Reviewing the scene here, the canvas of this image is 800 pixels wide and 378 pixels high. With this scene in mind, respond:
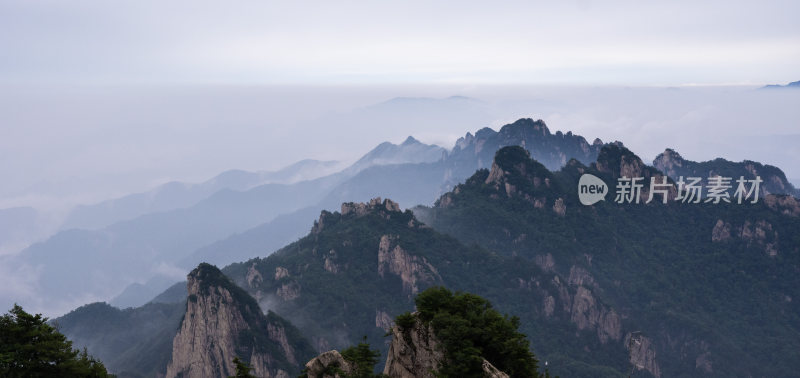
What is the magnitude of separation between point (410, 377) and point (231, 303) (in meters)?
52.5

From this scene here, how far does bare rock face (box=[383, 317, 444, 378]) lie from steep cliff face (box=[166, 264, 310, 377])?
4450cm

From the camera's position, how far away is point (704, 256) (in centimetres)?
13550

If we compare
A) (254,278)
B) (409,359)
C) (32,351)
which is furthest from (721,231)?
(32,351)

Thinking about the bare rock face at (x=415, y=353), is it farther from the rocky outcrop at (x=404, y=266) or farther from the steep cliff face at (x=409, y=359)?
the rocky outcrop at (x=404, y=266)

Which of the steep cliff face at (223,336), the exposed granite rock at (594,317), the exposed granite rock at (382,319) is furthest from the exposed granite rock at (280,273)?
the exposed granite rock at (594,317)

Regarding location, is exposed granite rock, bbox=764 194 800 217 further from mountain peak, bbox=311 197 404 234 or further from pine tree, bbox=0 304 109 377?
pine tree, bbox=0 304 109 377

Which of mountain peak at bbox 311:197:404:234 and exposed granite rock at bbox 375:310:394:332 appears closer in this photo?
exposed granite rock at bbox 375:310:394:332

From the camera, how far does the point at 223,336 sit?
243ft

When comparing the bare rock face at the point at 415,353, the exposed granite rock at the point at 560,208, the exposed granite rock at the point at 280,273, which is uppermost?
the bare rock face at the point at 415,353

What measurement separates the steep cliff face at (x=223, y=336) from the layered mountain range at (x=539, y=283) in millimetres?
212

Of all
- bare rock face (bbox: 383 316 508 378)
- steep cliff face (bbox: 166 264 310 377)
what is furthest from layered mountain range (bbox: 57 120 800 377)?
bare rock face (bbox: 383 316 508 378)

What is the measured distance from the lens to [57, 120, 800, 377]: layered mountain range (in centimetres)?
8562

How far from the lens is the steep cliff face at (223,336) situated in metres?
73.4

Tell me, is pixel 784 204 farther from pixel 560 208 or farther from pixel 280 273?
pixel 280 273
